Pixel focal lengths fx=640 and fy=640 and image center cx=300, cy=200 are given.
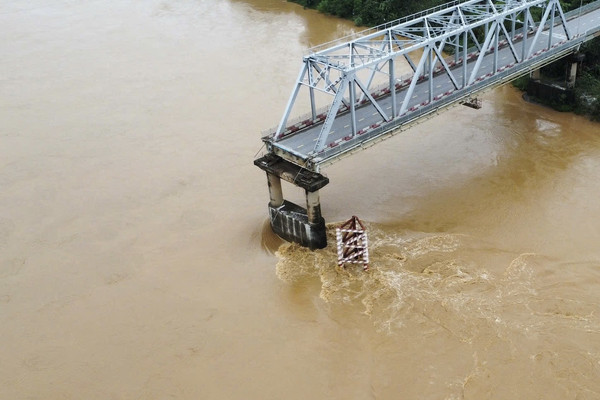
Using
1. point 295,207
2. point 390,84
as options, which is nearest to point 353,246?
point 295,207

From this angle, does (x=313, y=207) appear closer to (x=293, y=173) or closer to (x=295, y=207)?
(x=293, y=173)

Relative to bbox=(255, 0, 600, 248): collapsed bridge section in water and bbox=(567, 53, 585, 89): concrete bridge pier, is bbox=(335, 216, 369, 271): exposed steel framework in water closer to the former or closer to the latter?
bbox=(255, 0, 600, 248): collapsed bridge section in water

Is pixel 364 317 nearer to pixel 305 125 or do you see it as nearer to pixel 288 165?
pixel 288 165

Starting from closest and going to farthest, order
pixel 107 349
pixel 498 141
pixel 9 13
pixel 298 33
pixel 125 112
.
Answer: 1. pixel 107 349
2. pixel 498 141
3. pixel 125 112
4. pixel 298 33
5. pixel 9 13

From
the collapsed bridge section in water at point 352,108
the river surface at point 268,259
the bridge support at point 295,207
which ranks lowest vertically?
the river surface at point 268,259

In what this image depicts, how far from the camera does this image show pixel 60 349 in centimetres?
2545

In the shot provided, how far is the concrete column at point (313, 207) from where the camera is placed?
28391 mm

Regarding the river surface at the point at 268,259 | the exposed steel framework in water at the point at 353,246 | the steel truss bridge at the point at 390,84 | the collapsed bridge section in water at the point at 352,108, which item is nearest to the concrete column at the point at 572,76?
the steel truss bridge at the point at 390,84

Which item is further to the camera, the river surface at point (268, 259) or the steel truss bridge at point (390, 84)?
the steel truss bridge at point (390, 84)

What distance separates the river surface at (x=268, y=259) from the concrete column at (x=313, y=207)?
5.33 ft

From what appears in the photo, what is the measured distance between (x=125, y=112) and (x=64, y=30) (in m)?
24.3

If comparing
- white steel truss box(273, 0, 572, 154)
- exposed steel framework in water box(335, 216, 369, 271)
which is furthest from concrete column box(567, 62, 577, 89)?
exposed steel framework in water box(335, 216, 369, 271)

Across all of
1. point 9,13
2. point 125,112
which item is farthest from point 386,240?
point 9,13

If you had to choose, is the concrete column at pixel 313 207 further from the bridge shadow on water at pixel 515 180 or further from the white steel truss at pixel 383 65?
the bridge shadow on water at pixel 515 180
